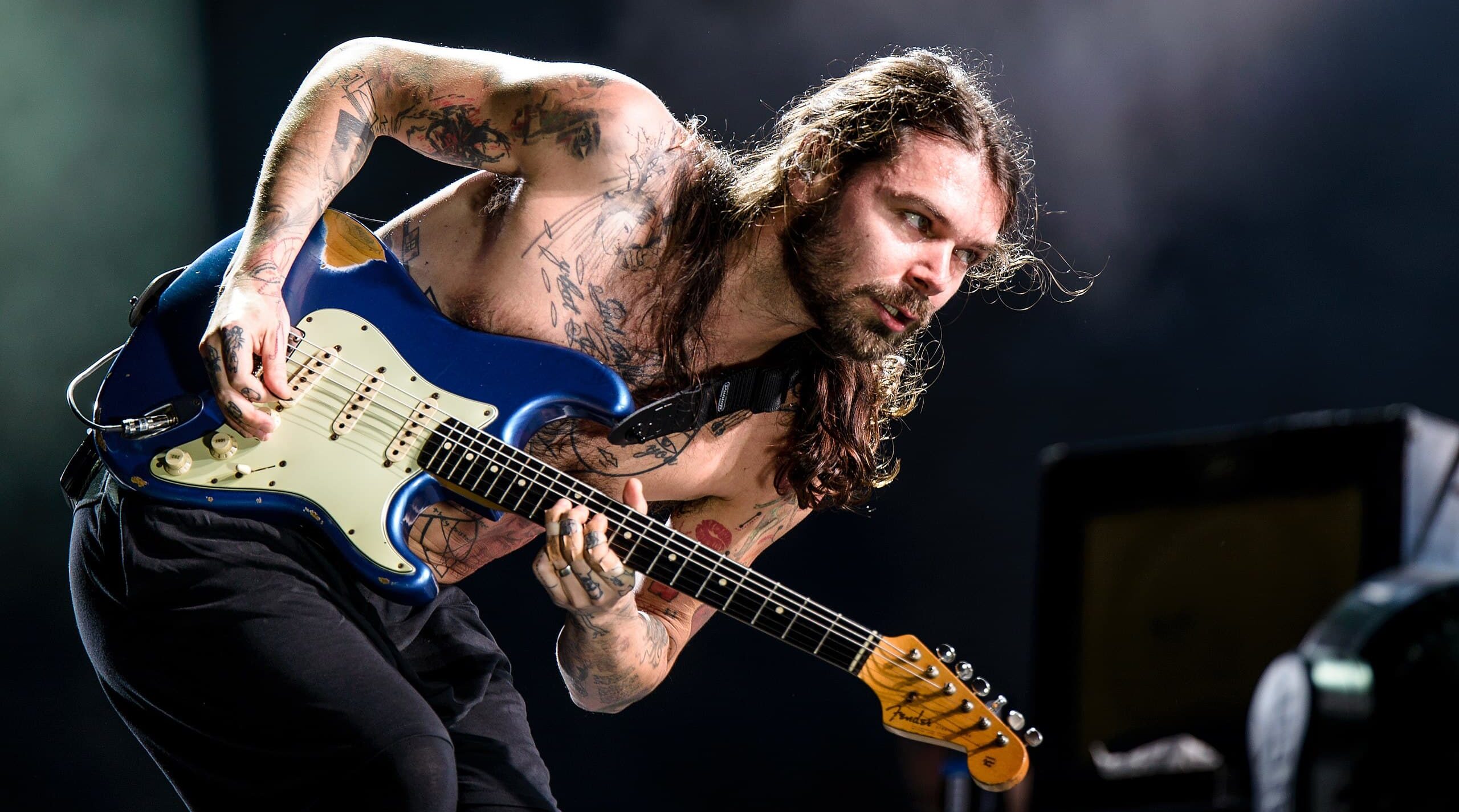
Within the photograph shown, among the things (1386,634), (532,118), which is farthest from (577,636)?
(1386,634)

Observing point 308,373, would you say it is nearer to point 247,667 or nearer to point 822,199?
point 247,667

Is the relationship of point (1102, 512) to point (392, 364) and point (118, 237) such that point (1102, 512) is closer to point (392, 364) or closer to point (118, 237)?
point (392, 364)

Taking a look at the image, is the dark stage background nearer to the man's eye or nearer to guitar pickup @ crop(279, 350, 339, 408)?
the man's eye

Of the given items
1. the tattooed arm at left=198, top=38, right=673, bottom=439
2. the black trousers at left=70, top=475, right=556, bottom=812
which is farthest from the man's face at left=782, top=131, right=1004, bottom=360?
the black trousers at left=70, top=475, right=556, bottom=812

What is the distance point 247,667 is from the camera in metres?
1.97

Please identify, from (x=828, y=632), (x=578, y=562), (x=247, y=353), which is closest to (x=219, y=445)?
(x=247, y=353)

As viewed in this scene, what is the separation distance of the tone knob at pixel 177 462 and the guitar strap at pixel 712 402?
72cm

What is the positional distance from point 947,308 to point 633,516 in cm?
198

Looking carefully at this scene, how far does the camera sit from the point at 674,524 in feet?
8.64

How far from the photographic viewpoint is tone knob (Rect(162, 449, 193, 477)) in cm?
200

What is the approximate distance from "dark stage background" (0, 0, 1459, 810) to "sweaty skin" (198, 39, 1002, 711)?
1345 millimetres

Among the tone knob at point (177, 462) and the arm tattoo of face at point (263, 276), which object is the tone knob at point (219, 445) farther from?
the arm tattoo of face at point (263, 276)

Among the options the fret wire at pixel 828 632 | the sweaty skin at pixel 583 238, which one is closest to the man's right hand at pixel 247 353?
the sweaty skin at pixel 583 238

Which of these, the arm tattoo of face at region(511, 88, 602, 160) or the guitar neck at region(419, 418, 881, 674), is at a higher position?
the arm tattoo of face at region(511, 88, 602, 160)
